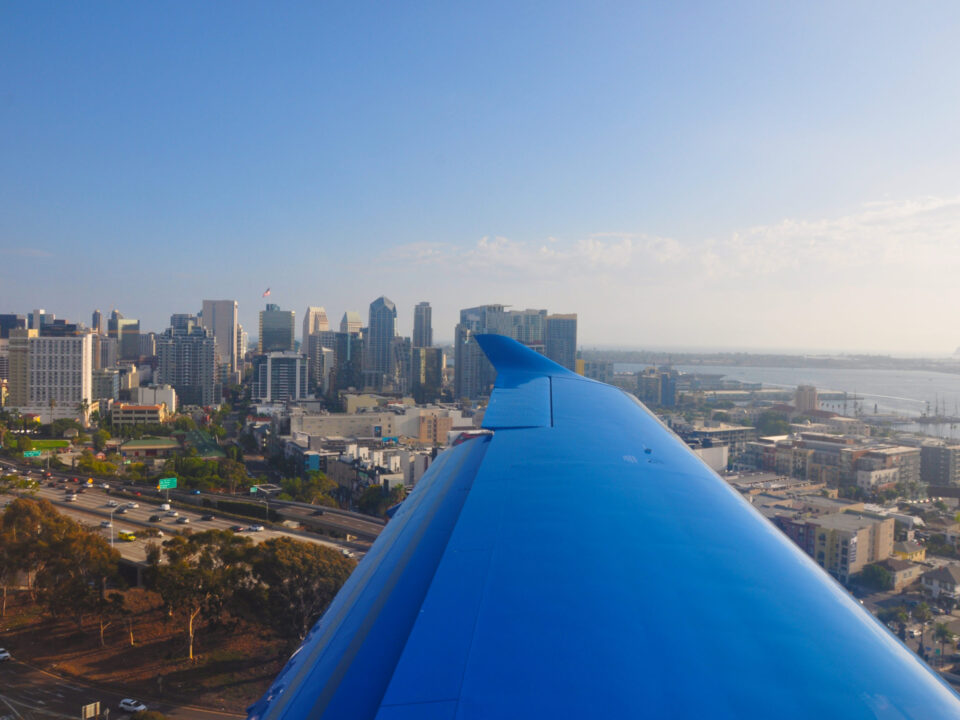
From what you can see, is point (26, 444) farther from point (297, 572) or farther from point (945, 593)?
point (945, 593)

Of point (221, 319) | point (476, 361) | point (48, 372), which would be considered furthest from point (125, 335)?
point (476, 361)

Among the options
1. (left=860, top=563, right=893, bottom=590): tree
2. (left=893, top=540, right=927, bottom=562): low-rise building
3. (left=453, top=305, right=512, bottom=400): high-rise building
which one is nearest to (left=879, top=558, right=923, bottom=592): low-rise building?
(left=860, top=563, right=893, bottom=590): tree

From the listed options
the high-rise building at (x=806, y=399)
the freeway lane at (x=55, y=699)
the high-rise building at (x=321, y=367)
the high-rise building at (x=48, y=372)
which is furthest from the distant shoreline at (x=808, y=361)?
the freeway lane at (x=55, y=699)

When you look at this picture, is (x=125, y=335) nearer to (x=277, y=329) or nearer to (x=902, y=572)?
(x=277, y=329)

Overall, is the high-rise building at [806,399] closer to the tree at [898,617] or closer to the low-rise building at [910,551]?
the low-rise building at [910,551]

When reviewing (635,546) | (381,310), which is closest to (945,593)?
(635,546)
